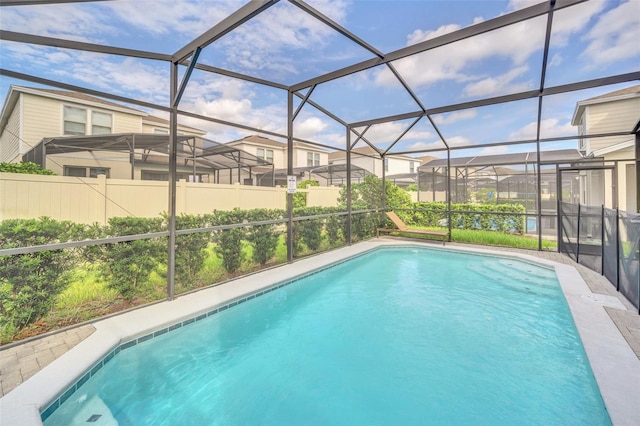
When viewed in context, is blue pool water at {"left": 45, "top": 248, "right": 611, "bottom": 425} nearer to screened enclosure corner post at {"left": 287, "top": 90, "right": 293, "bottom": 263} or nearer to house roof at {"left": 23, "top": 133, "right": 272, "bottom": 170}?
screened enclosure corner post at {"left": 287, "top": 90, "right": 293, "bottom": 263}

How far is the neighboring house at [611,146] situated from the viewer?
7930 millimetres

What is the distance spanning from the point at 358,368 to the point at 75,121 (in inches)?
294

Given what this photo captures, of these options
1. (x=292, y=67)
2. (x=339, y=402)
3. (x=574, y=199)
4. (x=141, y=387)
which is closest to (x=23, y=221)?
(x=141, y=387)

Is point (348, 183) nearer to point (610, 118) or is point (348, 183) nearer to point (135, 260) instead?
point (135, 260)

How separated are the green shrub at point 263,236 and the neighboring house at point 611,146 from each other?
866 centimetres

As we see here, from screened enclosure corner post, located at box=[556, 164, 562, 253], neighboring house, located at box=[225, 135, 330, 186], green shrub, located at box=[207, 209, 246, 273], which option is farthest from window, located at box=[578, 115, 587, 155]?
green shrub, located at box=[207, 209, 246, 273]

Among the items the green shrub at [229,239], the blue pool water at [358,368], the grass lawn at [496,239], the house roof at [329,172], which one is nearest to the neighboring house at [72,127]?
the green shrub at [229,239]

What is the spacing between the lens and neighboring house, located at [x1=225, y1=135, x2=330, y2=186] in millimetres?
14620

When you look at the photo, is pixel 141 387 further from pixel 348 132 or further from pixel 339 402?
pixel 348 132

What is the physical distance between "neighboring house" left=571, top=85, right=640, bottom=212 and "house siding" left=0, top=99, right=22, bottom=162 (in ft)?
38.6

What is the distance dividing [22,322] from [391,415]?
3.68 metres

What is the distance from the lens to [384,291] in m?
5.07

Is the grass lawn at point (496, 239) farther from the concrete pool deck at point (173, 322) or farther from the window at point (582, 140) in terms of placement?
the window at point (582, 140)

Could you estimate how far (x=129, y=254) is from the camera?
145 inches
